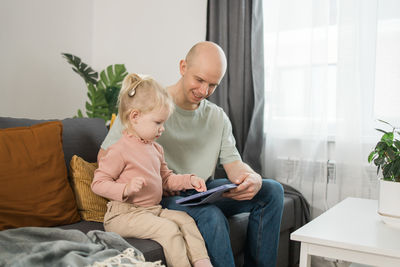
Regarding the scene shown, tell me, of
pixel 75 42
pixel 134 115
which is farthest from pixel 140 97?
pixel 75 42

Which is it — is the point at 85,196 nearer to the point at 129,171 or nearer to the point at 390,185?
the point at 129,171

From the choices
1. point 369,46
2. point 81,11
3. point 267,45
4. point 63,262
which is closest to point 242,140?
point 267,45

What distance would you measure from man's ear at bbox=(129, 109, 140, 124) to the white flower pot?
39.0 inches

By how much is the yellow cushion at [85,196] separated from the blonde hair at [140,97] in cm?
31

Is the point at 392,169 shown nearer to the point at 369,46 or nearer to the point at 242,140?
the point at 369,46

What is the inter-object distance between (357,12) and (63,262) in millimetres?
2185

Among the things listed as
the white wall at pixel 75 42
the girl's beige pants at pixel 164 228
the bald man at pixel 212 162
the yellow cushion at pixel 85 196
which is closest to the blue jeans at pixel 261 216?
the bald man at pixel 212 162

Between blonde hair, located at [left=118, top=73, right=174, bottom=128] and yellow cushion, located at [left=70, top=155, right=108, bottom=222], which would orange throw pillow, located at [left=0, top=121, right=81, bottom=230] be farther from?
blonde hair, located at [left=118, top=73, right=174, bottom=128]

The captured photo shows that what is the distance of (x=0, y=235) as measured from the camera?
1.33 meters

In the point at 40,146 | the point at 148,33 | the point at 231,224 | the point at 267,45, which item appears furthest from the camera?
the point at 148,33

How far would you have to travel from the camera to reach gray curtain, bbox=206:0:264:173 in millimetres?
2916

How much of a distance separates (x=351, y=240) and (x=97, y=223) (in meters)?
0.96

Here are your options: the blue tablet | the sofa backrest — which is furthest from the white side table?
the sofa backrest

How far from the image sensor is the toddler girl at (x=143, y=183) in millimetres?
1494
